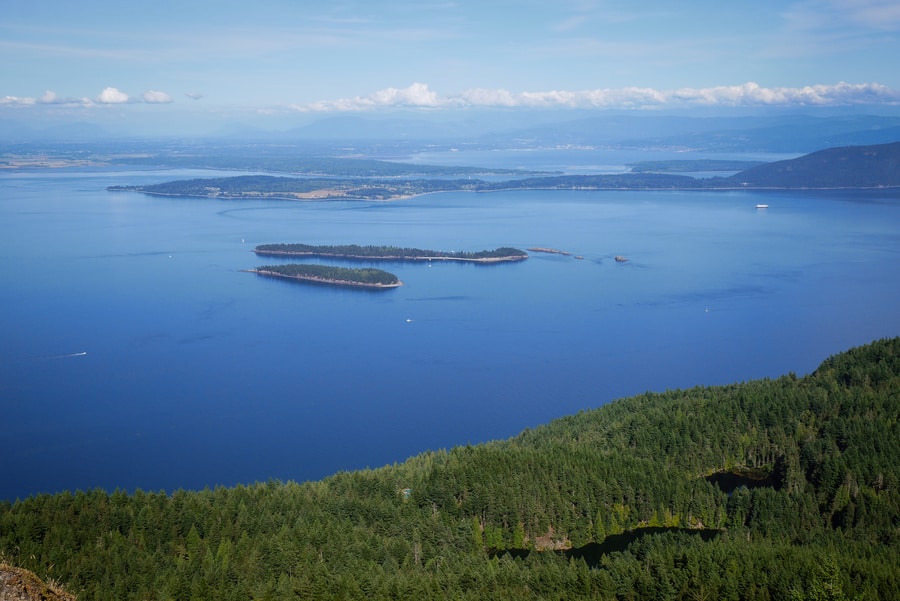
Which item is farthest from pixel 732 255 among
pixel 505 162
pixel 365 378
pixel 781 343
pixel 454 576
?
pixel 505 162

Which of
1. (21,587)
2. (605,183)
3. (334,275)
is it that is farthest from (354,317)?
(605,183)

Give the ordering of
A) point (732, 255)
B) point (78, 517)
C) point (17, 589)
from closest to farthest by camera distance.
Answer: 1. point (17, 589)
2. point (78, 517)
3. point (732, 255)

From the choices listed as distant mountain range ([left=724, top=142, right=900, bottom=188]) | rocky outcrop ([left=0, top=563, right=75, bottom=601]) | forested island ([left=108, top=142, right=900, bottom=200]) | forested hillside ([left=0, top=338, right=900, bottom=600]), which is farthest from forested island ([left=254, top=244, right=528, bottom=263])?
distant mountain range ([left=724, top=142, right=900, bottom=188])

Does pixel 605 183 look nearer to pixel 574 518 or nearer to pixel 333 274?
pixel 333 274

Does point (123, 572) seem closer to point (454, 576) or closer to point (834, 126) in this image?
point (454, 576)

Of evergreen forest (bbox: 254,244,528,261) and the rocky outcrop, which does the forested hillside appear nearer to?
the rocky outcrop
